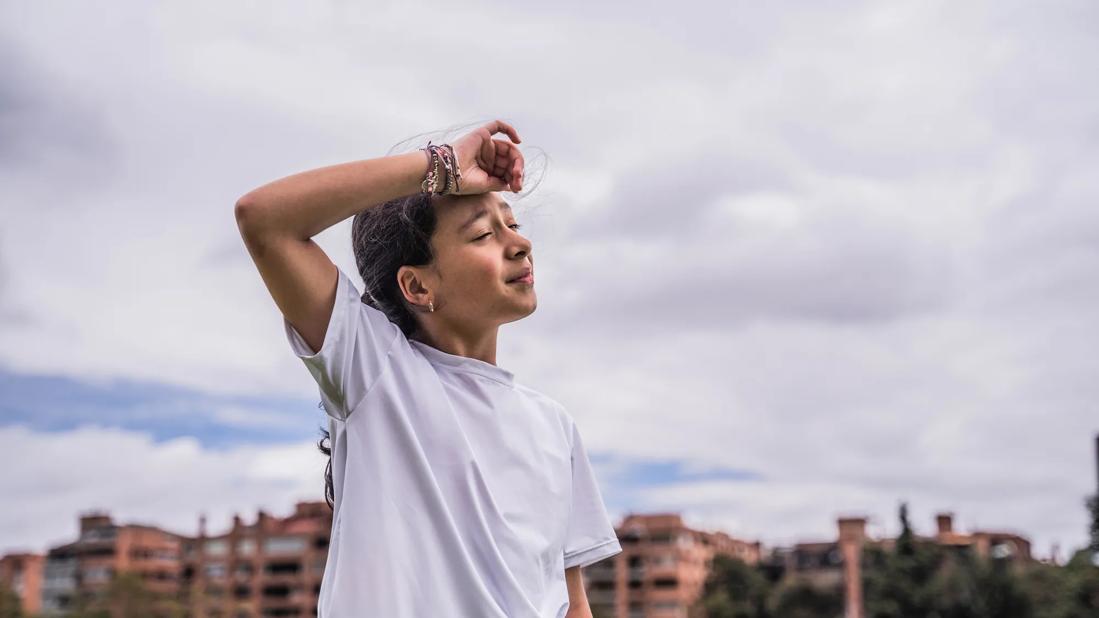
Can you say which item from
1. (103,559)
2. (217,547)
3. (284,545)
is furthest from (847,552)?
(103,559)

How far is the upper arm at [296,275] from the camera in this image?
244cm

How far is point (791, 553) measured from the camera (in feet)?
282

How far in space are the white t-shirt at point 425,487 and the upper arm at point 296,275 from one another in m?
0.03

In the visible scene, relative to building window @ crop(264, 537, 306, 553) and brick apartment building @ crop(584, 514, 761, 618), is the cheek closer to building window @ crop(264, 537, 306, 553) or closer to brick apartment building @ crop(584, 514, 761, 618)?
brick apartment building @ crop(584, 514, 761, 618)

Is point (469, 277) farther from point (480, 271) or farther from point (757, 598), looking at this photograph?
point (757, 598)

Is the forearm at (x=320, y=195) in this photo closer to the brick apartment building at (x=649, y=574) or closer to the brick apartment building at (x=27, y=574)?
the brick apartment building at (x=649, y=574)

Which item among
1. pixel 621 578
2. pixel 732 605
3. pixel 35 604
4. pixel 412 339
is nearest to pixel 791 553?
pixel 621 578

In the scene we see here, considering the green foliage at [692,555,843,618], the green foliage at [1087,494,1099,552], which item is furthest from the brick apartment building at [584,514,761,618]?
the green foliage at [1087,494,1099,552]

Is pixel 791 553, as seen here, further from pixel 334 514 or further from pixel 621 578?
pixel 334 514

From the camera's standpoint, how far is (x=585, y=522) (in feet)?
9.91

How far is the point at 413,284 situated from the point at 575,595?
0.89m

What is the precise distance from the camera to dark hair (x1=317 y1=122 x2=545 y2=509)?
2832 mm

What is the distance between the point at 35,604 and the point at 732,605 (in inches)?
2249

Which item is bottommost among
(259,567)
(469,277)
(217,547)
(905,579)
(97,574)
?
(469,277)
